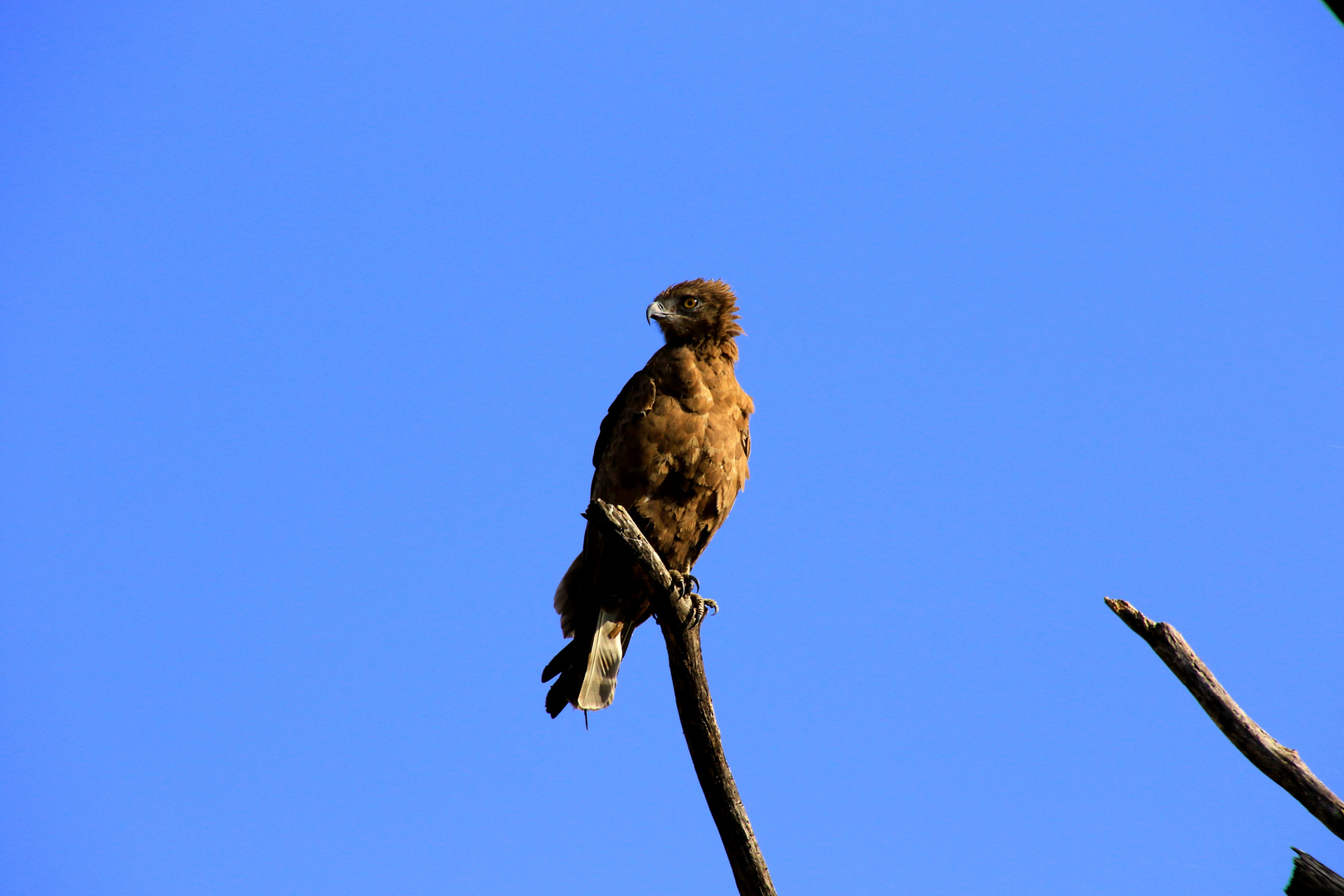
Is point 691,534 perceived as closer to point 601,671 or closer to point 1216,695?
point 601,671

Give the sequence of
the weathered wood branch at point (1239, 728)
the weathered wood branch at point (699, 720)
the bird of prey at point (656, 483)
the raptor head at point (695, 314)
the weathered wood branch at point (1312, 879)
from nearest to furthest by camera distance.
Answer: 1. the weathered wood branch at point (1312, 879)
2. the weathered wood branch at point (1239, 728)
3. the weathered wood branch at point (699, 720)
4. the bird of prey at point (656, 483)
5. the raptor head at point (695, 314)

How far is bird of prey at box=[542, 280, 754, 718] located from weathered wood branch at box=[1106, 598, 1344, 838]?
2.78 m

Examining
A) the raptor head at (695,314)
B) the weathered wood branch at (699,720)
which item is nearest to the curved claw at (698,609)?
the weathered wood branch at (699,720)

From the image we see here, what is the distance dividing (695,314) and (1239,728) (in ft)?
12.9

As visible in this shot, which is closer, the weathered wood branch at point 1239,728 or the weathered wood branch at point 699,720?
the weathered wood branch at point 1239,728

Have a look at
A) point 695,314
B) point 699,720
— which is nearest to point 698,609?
point 699,720

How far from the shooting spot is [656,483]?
5719mm

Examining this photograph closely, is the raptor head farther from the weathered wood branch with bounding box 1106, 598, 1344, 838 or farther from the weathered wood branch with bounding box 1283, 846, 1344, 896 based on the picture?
the weathered wood branch with bounding box 1283, 846, 1344, 896

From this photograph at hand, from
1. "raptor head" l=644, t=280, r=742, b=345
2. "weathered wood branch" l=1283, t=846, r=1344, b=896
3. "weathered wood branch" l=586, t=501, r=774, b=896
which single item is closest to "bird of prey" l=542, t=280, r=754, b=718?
"raptor head" l=644, t=280, r=742, b=345

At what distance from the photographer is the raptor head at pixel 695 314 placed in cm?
621

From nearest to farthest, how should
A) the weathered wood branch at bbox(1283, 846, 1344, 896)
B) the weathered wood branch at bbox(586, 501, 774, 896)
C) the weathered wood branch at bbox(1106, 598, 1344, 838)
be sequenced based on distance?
the weathered wood branch at bbox(1283, 846, 1344, 896), the weathered wood branch at bbox(1106, 598, 1344, 838), the weathered wood branch at bbox(586, 501, 774, 896)

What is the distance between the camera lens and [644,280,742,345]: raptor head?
6215mm

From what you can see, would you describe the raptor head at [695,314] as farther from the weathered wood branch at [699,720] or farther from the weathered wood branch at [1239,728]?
the weathered wood branch at [1239,728]

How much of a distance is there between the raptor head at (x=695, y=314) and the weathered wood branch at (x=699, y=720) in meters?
1.98
